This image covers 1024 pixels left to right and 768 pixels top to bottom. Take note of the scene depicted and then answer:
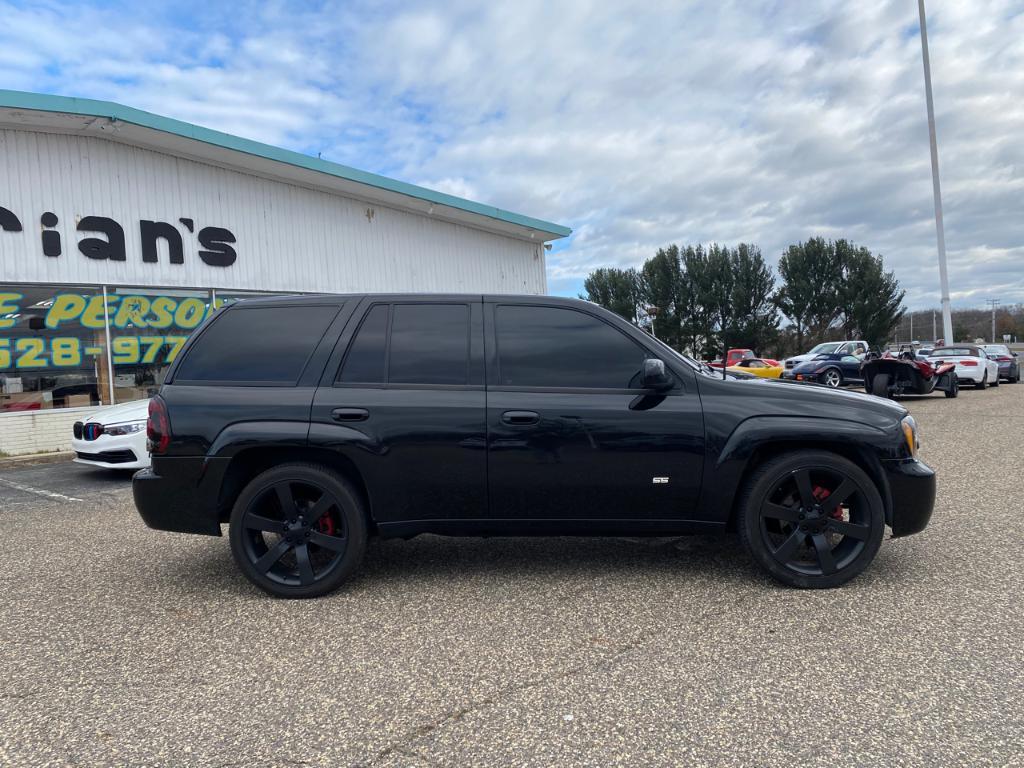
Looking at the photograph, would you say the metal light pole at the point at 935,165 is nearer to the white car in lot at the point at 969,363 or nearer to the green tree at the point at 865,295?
the white car in lot at the point at 969,363

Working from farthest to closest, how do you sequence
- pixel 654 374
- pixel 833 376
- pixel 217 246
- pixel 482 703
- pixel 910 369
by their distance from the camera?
pixel 833 376
pixel 910 369
pixel 217 246
pixel 654 374
pixel 482 703

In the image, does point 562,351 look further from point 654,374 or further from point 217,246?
point 217,246

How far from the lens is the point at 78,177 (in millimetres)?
11430

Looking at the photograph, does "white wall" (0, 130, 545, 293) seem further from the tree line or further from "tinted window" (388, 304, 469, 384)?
the tree line

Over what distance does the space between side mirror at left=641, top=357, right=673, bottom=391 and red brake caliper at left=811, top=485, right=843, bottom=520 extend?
3.39 ft

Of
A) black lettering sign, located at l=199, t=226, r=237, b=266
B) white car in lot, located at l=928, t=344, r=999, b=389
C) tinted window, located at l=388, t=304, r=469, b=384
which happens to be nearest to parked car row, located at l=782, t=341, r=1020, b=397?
white car in lot, located at l=928, t=344, r=999, b=389

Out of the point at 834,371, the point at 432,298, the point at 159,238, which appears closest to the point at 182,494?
the point at 432,298

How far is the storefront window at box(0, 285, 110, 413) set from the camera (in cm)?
1077

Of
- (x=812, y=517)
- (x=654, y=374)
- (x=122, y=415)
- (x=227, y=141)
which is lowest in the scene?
(x=812, y=517)

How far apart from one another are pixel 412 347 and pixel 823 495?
2.45 meters

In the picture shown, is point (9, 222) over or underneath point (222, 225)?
underneath

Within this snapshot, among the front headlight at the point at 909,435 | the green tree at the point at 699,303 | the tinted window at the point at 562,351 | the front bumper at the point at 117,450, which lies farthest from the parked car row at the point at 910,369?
the green tree at the point at 699,303

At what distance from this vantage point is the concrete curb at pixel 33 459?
10055 millimetres

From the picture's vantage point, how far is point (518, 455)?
3744mm
